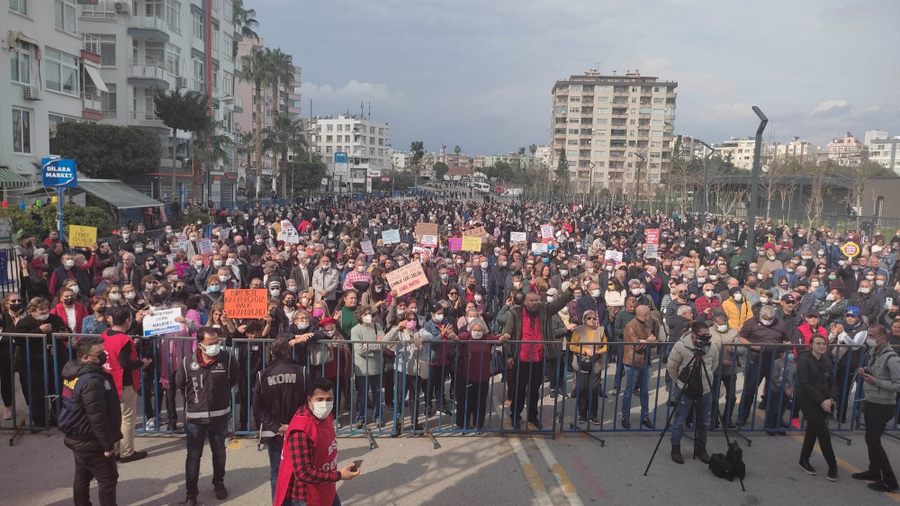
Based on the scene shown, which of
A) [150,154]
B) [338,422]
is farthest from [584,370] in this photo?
[150,154]

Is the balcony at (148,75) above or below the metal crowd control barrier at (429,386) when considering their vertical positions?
above

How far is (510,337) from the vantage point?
7645mm

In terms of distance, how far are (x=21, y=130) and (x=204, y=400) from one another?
27.1 meters

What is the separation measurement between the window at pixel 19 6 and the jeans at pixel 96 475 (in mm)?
26608

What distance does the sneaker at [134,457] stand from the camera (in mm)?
6357

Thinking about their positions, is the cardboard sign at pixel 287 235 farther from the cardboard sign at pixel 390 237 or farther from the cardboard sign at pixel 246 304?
the cardboard sign at pixel 246 304

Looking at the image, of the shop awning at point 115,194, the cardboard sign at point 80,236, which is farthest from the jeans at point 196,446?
the shop awning at point 115,194

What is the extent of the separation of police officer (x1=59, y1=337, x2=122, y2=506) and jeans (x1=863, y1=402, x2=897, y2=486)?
6.90m

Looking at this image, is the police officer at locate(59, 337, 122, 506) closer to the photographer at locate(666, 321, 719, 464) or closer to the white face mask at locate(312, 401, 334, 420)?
the white face mask at locate(312, 401, 334, 420)

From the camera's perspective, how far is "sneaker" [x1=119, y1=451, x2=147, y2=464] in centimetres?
636

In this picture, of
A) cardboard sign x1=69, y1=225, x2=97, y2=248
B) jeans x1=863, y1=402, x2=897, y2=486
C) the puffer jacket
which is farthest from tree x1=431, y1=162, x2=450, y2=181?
jeans x1=863, y1=402, x2=897, y2=486

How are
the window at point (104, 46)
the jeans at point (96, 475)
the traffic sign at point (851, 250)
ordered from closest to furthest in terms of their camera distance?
1. the jeans at point (96, 475)
2. the traffic sign at point (851, 250)
3. the window at point (104, 46)

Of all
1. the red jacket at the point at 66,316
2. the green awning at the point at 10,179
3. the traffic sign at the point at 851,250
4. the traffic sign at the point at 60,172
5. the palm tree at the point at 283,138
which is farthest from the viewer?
the palm tree at the point at 283,138

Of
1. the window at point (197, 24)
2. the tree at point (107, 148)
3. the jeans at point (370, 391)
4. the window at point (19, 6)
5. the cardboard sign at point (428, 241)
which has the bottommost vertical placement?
the jeans at point (370, 391)
